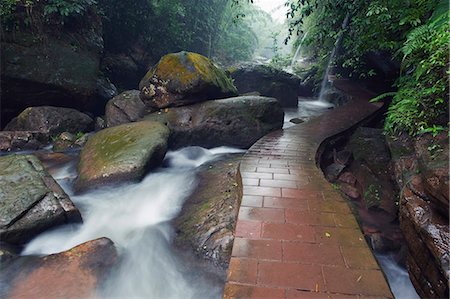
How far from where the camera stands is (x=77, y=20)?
8.32 metres

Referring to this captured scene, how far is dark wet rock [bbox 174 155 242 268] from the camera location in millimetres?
3148

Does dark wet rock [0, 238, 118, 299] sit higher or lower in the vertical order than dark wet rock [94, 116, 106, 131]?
higher

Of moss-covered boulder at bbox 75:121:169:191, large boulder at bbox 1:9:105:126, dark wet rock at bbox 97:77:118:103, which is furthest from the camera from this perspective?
dark wet rock at bbox 97:77:118:103

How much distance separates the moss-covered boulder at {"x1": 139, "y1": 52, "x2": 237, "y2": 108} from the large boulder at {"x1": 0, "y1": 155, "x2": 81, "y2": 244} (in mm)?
3253

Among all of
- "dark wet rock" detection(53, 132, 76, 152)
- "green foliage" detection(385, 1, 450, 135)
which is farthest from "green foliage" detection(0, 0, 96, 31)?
"green foliage" detection(385, 1, 450, 135)

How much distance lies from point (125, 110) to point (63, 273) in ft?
16.7

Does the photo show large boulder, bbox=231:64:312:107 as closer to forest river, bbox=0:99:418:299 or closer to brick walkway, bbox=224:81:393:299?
forest river, bbox=0:99:418:299

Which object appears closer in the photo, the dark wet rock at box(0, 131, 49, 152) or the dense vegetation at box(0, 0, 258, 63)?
the dark wet rock at box(0, 131, 49, 152)

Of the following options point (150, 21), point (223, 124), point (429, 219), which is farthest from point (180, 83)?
point (150, 21)

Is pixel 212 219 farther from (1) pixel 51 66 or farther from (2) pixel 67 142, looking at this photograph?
(1) pixel 51 66

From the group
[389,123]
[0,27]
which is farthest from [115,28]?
[389,123]

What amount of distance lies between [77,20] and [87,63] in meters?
1.36

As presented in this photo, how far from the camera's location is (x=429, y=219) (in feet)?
8.71

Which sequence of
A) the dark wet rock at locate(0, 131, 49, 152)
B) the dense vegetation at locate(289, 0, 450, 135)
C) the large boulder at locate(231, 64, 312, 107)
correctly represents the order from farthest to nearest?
1. the large boulder at locate(231, 64, 312, 107)
2. the dark wet rock at locate(0, 131, 49, 152)
3. the dense vegetation at locate(289, 0, 450, 135)
